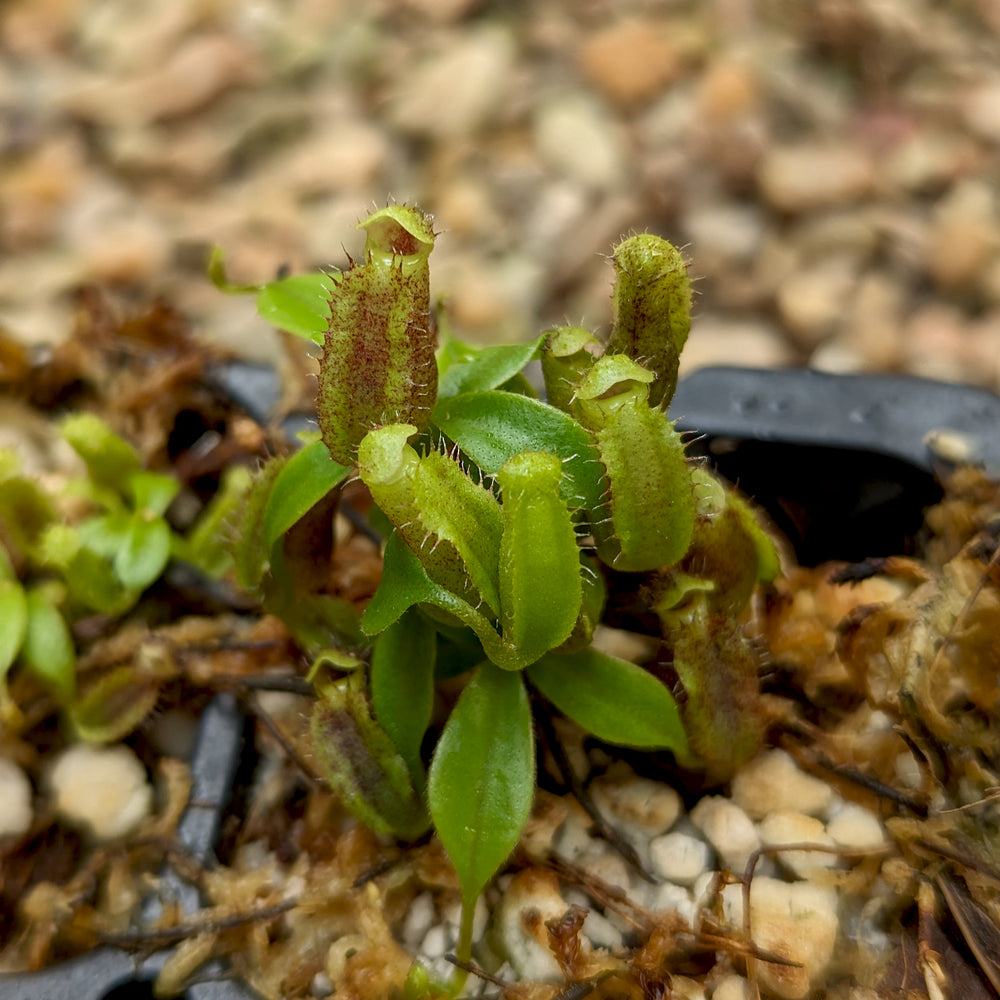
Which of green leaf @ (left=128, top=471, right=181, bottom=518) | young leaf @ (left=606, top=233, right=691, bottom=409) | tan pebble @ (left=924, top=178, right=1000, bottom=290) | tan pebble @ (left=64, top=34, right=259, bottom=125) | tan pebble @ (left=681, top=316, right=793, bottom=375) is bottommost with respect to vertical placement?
tan pebble @ (left=681, top=316, right=793, bottom=375)

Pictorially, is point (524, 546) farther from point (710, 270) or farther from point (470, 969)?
point (710, 270)

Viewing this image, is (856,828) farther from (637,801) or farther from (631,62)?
(631,62)

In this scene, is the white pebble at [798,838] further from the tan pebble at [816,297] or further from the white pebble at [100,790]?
the tan pebble at [816,297]

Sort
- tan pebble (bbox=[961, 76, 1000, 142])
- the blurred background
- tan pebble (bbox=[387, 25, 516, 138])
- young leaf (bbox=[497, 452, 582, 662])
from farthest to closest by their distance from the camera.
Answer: tan pebble (bbox=[387, 25, 516, 138]) → tan pebble (bbox=[961, 76, 1000, 142]) → the blurred background → young leaf (bbox=[497, 452, 582, 662])

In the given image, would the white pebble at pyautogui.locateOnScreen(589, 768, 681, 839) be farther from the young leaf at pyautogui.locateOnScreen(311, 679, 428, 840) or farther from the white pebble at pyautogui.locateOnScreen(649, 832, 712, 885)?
the young leaf at pyautogui.locateOnScreen(311, 679, 428, 840)

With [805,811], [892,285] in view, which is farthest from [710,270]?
[805,811]

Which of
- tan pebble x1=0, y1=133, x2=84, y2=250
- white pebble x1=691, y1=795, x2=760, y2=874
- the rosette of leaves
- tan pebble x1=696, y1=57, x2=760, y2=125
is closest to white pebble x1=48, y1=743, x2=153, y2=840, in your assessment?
the rosette of leaves
